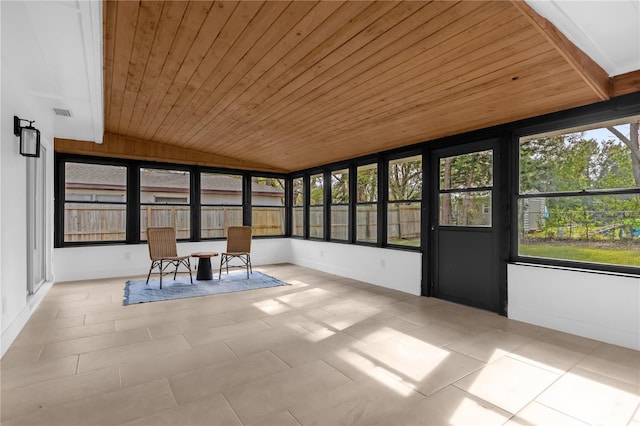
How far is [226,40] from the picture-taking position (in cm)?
250

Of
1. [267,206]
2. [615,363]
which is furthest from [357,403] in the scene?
[267,206]

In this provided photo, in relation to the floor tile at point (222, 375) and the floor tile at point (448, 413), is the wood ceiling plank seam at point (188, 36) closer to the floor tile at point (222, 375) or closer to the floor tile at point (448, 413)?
the floor tile at point (222, 375)

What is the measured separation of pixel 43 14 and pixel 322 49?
1.81 metres

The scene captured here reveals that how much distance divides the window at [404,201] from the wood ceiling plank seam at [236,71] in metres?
2.94

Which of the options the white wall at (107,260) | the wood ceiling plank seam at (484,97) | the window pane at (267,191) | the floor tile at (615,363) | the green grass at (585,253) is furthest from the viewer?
the window pane at (267,191)

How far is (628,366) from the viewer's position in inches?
101

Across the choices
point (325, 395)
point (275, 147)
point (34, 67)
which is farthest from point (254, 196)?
point (325, 395)

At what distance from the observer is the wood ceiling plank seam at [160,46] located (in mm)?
2175

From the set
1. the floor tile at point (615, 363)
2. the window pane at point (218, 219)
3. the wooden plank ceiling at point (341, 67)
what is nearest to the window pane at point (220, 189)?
the window pane at point (218, 219)

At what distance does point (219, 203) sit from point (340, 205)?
261cm

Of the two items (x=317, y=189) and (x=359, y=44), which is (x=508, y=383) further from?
(x=317, y=189)

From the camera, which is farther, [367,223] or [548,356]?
[367,223]

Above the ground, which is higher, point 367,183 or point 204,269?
point 367,183

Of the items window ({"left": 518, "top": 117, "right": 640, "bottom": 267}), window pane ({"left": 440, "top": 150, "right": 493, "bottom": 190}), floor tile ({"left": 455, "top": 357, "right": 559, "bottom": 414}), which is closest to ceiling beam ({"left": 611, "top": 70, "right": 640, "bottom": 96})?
window ({"left": 518, "top": 117, "right": 640, "bottom": 267})
